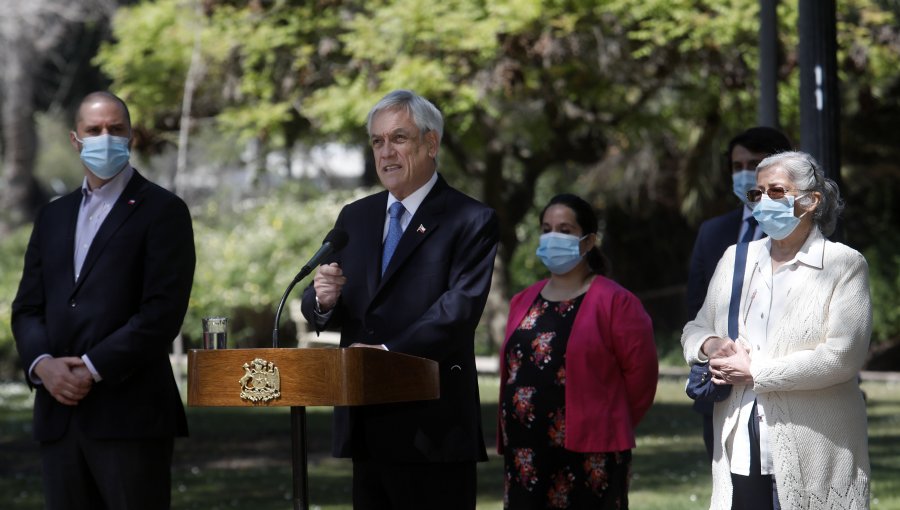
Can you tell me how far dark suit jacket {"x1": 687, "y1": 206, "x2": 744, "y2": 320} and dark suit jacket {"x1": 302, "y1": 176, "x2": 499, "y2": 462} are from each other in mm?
1975

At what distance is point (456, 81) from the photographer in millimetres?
21078

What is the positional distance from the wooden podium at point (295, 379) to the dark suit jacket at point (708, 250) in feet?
9.19

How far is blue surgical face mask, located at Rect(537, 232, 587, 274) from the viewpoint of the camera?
7.19m

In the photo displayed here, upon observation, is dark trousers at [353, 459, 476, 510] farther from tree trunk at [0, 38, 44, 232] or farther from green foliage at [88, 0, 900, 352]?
tree trunk at [0, 38, 44, 232]

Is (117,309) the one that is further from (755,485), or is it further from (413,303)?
(755,485)

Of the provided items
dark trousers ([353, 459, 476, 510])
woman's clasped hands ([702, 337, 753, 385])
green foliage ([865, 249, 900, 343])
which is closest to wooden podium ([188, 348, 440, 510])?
dark trousers ([353, 459, 476, 510])

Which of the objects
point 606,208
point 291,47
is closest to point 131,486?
point 291,47

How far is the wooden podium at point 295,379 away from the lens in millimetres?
4637

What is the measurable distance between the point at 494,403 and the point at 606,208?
10.9 m

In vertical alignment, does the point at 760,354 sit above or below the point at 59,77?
below

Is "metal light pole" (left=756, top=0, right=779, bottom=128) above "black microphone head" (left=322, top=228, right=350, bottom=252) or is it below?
above

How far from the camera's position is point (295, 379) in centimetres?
466

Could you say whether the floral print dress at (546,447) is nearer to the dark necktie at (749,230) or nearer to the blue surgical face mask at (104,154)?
the dark necktie at (749,230)

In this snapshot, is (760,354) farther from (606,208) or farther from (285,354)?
(606,208)
